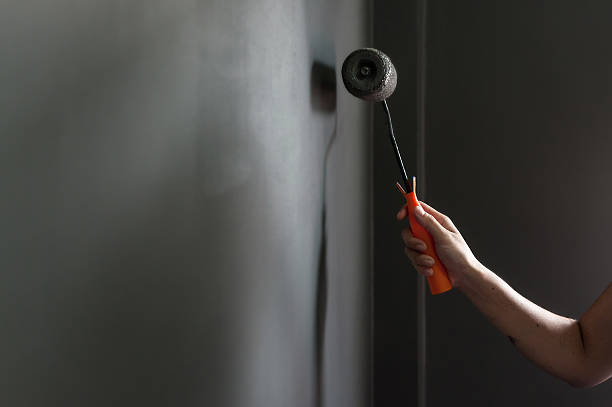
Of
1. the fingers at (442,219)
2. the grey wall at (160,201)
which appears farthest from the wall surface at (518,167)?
the grey wall at (160,201)

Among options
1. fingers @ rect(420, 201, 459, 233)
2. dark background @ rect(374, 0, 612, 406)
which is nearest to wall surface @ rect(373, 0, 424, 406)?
dark background @ rect(374, 0, 612, 406)

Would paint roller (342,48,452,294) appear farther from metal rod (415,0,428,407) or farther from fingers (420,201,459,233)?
metal rod (415,0,428,407)

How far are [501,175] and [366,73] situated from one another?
50 centimetres

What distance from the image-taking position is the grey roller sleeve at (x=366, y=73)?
0.92 meters

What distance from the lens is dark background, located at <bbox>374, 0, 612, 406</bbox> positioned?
1.18 m

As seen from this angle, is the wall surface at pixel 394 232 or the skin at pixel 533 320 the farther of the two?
the wall surface at pixel 394 232

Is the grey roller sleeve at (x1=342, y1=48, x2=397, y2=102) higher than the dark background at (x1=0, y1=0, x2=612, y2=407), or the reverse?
the grey roller sleeve at (x1=342, y1=48, x2=397, y2=102)

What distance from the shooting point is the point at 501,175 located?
1244mm

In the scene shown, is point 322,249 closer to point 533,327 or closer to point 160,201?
point 533,327

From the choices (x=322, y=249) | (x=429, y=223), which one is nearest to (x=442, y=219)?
(x=429, y=223)

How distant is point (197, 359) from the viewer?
1.81 ft

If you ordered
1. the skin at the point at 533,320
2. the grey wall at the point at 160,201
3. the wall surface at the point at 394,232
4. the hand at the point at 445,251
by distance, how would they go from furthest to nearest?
the wall surface at the point at 394,232
the hand at the point at 445,251
the skin at the point at 533,320
the grey wall at the point at 160,201

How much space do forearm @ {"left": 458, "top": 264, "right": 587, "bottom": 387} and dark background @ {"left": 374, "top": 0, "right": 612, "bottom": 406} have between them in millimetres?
385

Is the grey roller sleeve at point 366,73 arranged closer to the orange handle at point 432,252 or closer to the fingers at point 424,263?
the orange handle at point 432,252
